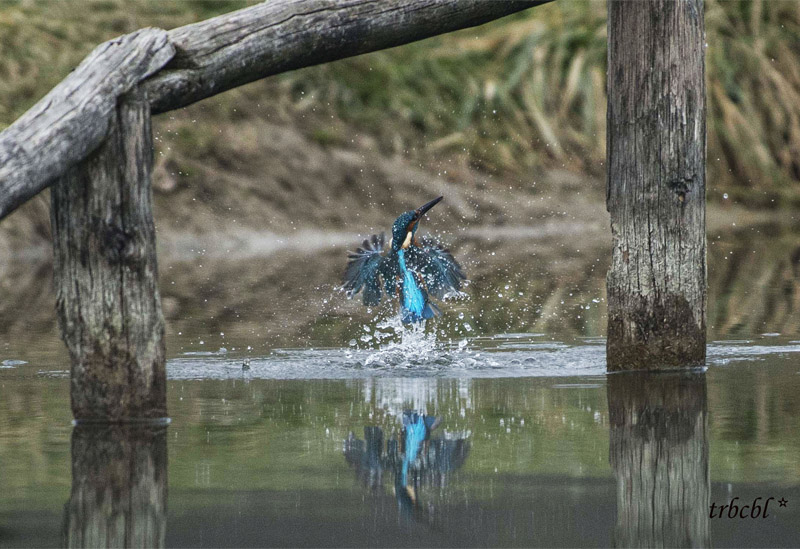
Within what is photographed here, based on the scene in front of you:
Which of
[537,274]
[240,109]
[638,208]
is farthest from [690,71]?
[240,109]

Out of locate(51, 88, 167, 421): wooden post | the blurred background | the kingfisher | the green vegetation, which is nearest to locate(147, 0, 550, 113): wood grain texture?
locate(51, 88, 167, 421): wooden post

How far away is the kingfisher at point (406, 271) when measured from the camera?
750cm

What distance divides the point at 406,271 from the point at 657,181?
1.55 metres

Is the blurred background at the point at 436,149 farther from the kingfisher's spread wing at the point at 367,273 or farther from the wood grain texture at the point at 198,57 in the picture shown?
the wood grain texture at the point at 198,57

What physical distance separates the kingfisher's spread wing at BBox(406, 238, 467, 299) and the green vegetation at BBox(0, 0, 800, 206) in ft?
27.0

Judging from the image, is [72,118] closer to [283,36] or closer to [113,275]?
[113,275]

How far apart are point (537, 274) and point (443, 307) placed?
2125 millimetres

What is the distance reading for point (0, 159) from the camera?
4816 millimetres

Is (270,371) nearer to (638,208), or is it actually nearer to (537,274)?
(638,208)

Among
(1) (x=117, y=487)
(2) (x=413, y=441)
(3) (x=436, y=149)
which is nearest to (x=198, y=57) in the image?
(2) (x=413, y=441)

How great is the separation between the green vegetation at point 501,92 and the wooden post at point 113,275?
401 inches

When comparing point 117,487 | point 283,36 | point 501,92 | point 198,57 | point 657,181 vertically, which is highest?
point 501,92

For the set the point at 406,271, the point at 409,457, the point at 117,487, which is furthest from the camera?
the point at 406,271

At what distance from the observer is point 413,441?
17.1ft
